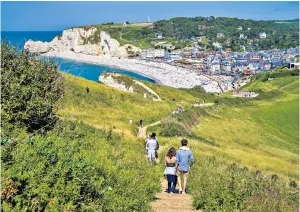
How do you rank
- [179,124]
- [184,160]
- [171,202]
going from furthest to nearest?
[179,124], [184,160], [171,202]

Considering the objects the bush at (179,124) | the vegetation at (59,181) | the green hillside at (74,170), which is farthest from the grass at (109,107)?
the vegetation at (59,181)

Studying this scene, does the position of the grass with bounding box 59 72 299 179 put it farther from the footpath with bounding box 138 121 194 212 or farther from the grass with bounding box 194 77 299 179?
the footpath with bounding box 138 121 194 212

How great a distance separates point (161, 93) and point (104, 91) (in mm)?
23899

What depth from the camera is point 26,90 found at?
45.6ft

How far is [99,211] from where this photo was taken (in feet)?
27.7

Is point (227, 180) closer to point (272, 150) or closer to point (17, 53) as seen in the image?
point (17, 53)

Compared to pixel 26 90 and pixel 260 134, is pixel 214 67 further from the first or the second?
pixel 26 90

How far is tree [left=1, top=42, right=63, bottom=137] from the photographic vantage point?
13766 mm

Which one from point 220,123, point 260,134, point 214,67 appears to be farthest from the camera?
point 214,67

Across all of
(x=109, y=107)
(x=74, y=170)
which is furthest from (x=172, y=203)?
(x=109, y=107)

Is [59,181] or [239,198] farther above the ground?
[59,181]

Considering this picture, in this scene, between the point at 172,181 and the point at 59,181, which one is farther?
the point at 172,181

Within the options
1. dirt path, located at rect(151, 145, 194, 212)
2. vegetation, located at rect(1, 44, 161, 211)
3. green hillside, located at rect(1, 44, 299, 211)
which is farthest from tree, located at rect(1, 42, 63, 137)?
dirt path, located at rect(151, 145, 194, 212)

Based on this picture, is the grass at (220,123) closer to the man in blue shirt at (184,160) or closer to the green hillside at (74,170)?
the green hillside at (74,170)
